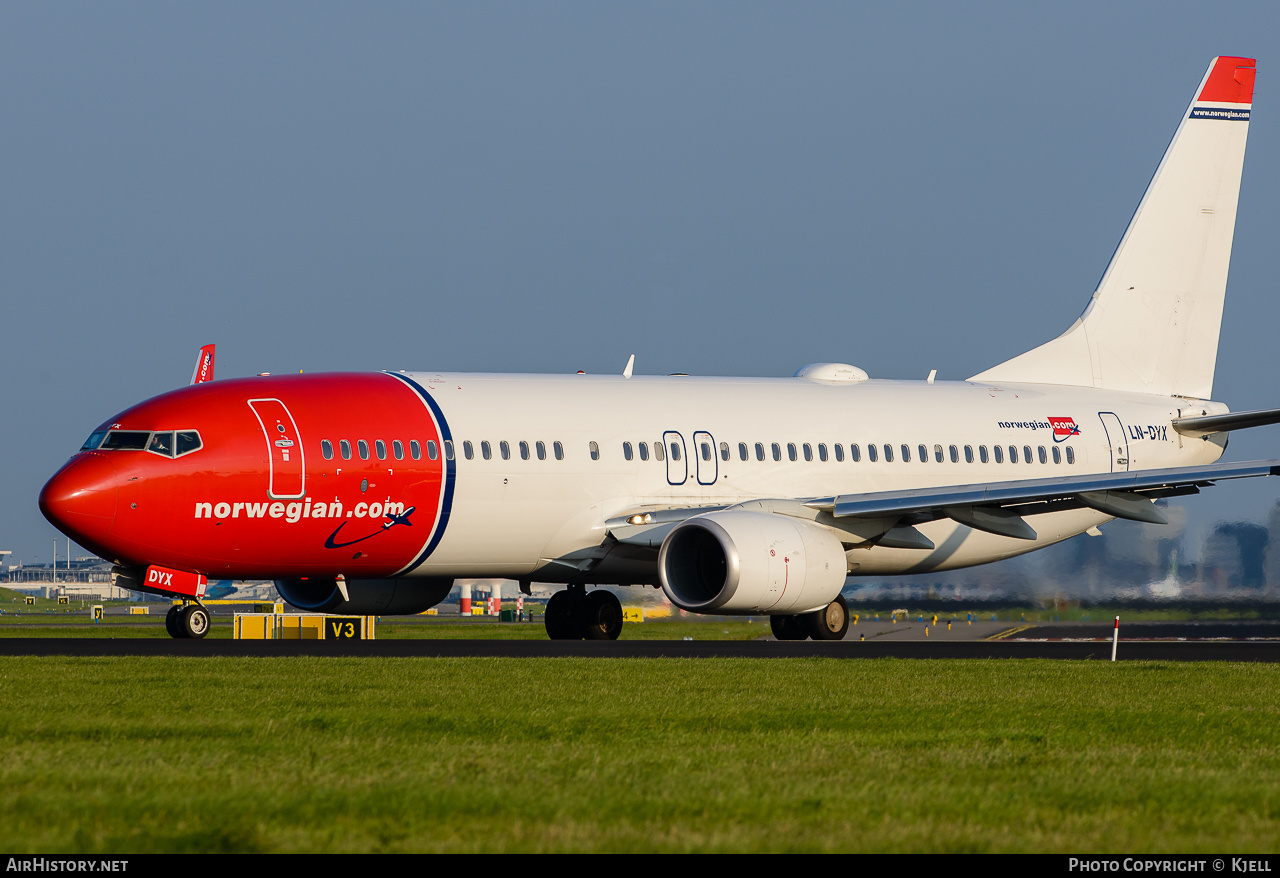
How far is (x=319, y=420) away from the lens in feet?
77.4

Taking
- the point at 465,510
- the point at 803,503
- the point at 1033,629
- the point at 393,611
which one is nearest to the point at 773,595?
the point at 803,503

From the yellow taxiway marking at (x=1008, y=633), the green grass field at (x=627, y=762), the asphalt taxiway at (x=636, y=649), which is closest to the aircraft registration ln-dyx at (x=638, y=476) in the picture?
the asphalt taxiway at (x=636, y=649)

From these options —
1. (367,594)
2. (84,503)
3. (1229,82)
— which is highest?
(1229,82)

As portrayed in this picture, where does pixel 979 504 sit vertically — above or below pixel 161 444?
below

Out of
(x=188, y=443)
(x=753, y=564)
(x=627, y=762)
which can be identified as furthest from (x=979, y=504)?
(x=627, y=762)

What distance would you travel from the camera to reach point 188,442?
22859mm

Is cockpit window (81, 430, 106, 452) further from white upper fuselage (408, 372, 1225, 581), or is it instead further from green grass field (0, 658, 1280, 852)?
green grass field (0, 658, 1280, 852)

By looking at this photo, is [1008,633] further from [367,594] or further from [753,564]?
[367,594]

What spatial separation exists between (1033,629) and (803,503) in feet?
57.8

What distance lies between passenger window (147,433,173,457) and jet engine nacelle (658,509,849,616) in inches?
282

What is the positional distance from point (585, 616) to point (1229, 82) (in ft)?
57.3

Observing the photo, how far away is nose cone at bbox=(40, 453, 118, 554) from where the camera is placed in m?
22.2

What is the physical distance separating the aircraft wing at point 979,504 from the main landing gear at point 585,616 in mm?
2869

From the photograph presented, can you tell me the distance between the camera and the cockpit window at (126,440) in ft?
75.1
